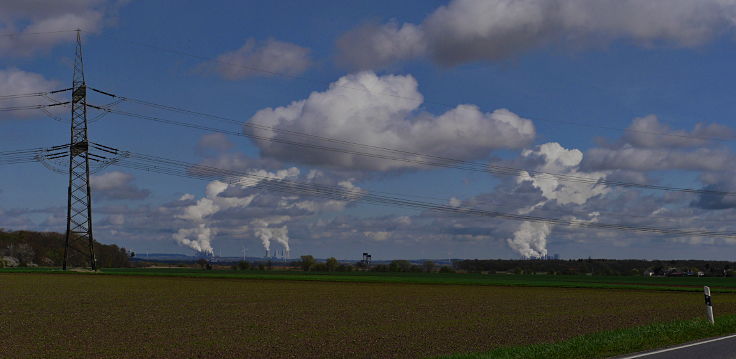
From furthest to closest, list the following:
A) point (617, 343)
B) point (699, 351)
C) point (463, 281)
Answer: point (463, 281), point (617, 343), point (699, 351)

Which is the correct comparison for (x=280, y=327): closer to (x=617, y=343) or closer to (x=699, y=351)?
(x=617, y=343)

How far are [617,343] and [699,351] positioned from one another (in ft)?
8.93

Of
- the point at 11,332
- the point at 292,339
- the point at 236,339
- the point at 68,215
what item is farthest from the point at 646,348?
the point at 68,215

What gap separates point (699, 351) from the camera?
709 inches

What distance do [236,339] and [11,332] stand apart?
9599mm

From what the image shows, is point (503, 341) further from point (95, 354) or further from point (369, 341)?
point (95, 354)

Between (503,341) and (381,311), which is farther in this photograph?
(381,311)

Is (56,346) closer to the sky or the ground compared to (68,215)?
closer to the ground

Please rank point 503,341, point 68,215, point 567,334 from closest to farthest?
point 503,341
point 567,334
point 68,215

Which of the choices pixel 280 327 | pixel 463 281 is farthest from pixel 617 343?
pixel 463 281

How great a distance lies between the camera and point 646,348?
1948 cm

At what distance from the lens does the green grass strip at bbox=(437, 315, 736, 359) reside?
59.6ft

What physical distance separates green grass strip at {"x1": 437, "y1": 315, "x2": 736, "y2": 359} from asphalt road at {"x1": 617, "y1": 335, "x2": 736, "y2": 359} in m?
0.69

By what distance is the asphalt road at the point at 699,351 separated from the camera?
1692 centimetres
